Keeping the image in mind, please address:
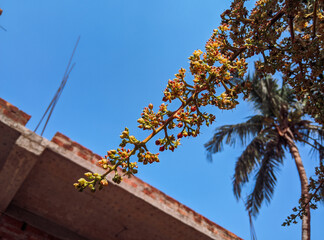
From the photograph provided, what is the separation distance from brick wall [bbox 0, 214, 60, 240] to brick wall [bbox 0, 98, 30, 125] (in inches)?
66.4

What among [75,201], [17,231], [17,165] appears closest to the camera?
[17,165]

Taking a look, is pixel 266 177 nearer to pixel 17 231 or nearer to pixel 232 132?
pixel 232 132

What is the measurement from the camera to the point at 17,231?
478cm

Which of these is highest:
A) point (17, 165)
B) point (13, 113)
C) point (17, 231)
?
point (13, 113)

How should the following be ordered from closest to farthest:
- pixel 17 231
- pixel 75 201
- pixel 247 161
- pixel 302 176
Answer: pixel 17 231 → pixel 75 201 → pixel 302 176 → pixel 247 161

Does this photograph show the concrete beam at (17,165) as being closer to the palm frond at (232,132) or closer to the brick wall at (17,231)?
the brick wall at (17,231)

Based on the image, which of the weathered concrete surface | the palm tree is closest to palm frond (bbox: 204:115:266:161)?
the palm tree

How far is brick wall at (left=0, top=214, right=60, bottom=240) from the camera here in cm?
469

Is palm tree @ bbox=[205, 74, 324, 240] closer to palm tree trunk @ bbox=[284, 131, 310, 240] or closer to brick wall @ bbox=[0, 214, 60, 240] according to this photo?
palm tree trunk @ bbox=[284, 131, 310, 240]

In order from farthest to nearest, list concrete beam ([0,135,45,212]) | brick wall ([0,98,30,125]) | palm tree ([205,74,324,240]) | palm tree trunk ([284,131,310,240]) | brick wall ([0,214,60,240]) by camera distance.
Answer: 1. palm tree ([205,74,324,240])
2. palm tree trunk ([284,131,310,240])
3. brick wall ([0,214,60,240])
4. brick wall ([0,98,30,125])
5. concrete beam ([0,135,45,212])

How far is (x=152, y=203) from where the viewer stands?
16.1 ft

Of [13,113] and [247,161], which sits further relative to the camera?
[247,161]

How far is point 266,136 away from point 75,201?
8.97 m

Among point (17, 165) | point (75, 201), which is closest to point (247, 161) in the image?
point (75, 201)
